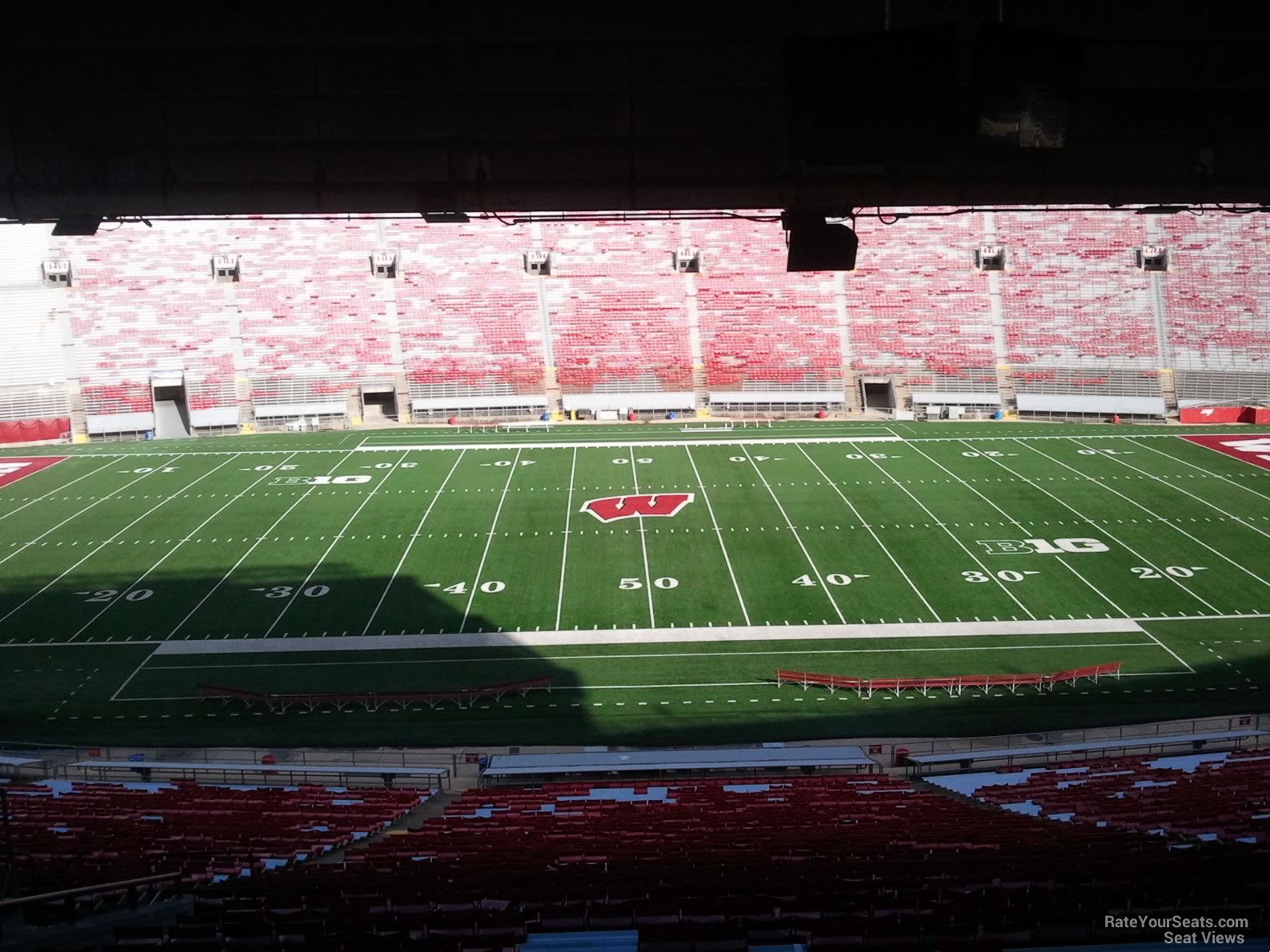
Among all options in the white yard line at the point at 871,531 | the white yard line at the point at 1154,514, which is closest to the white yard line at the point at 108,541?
the white yard line at the point at 871,531

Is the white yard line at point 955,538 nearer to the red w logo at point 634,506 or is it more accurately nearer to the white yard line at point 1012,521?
the white yard line at point 1012,521

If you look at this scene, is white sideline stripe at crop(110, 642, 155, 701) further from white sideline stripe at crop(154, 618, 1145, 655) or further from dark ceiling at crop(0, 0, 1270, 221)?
dark ceiling at crop(0, 0, 1270, 221)

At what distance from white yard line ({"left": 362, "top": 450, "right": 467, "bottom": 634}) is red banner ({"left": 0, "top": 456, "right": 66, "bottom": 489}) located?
12.5 m

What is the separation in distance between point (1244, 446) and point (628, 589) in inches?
871

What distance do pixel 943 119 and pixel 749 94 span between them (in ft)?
7.60

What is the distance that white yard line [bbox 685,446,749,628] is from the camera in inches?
863

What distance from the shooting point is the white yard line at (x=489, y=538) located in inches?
861

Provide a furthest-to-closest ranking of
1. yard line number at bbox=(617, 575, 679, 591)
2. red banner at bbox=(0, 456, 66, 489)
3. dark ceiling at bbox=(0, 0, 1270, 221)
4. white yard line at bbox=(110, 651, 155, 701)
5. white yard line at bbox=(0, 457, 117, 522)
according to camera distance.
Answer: red banner at bbox=(0, 456, 66, 489)
white yard line at bbox=(0, 457, 117, 522)
yard line number at bbox=(617, 575, 679, 591)
white yard line at bbox=(110, 651, 155, 701)
dark ceiling at bbox=(0, 0, 1270, 221)

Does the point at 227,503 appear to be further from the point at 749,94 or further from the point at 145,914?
the point at 145,914

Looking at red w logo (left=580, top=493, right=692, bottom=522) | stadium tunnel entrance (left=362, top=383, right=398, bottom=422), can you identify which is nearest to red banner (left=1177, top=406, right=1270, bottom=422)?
red w logo (left=580, top=493, right=692, bottom=522)

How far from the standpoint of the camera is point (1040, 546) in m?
24.9

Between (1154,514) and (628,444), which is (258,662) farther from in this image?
(1154,514)

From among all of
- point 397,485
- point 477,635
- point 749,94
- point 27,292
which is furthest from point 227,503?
point 749,94

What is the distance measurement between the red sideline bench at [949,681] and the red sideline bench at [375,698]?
4459 millimetres
